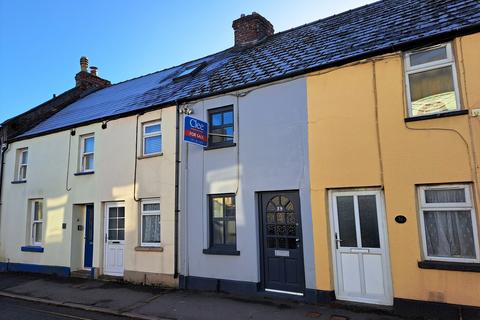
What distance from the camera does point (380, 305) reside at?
23.8ft

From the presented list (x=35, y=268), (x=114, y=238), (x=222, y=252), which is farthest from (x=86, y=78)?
(x=222, y=252)

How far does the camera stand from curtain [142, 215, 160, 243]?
36.0 feet

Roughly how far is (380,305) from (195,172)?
5.77m

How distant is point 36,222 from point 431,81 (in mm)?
14513

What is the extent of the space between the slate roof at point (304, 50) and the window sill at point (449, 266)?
444 cm

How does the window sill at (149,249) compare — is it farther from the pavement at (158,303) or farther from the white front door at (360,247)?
the white front door at (360,247)

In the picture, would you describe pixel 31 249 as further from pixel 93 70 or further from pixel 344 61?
pixel 344 61

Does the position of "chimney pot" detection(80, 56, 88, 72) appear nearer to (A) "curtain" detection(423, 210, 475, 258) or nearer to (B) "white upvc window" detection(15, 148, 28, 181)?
(B) "white upvc window" detection(15, 148, 28, 181)

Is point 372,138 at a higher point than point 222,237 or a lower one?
higher

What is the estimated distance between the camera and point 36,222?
46.5 feet

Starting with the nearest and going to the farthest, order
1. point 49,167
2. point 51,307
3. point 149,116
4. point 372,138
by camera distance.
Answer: point 372,138, point 51,307, point 149,116, point 49,167

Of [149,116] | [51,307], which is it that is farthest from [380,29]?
[51,307]

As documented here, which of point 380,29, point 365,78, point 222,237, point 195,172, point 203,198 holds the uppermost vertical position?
point 380,29

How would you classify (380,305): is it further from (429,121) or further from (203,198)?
(203,198)
